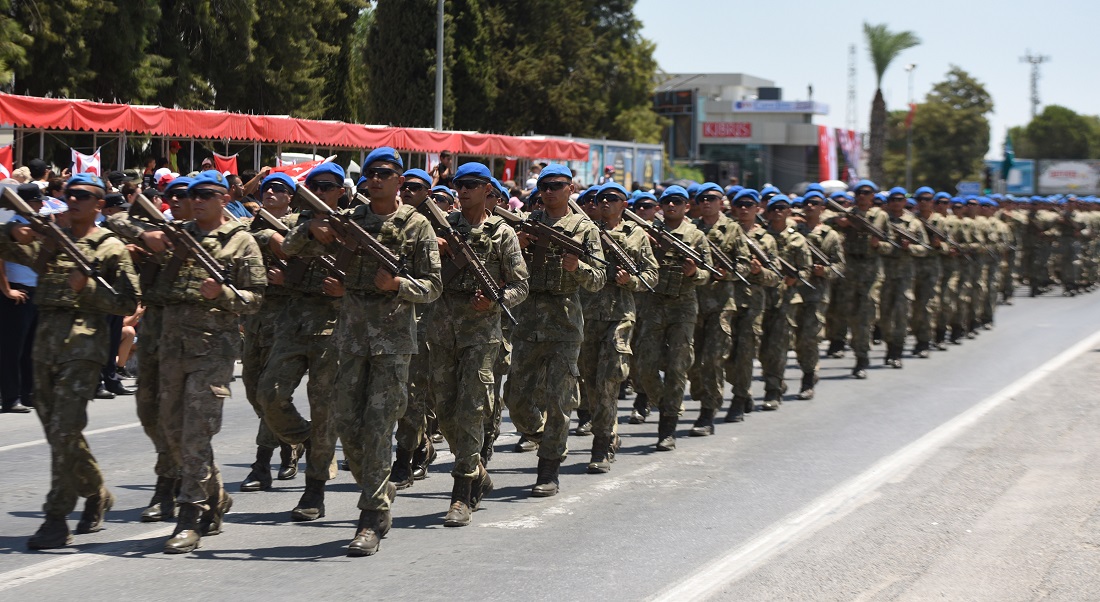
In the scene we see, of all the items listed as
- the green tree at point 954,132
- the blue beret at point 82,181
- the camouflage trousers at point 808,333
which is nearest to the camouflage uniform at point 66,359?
the blue beret at point 82,181

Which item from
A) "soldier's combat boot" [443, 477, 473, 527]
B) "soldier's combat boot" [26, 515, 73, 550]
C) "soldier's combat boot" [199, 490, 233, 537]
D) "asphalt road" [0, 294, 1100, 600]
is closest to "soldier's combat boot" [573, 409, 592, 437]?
"asphalt road" [0, 294, 1100, 600]

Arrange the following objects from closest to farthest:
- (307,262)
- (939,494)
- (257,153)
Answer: (307,262) → (939,494) → (257,153)

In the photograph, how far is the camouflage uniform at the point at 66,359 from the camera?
7359 millimetres

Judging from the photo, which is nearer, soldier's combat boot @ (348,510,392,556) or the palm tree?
soldier's combat boot @ (348,510,392,556)

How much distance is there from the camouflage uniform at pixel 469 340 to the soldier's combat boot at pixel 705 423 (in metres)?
3.81

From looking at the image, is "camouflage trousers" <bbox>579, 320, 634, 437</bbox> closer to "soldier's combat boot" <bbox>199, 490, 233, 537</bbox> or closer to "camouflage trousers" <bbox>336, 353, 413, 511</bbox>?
"camouflage trousers" <bbox>336, 353, 413, 511</bbox>

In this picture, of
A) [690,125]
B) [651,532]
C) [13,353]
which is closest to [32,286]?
[13,353]

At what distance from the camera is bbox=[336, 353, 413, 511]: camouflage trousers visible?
737cm

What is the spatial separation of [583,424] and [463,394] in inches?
153

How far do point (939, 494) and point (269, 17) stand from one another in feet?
95.9

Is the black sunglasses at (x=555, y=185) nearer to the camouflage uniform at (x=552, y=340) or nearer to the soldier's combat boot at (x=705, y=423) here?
the camouflage uniform at (x=552, y=340)

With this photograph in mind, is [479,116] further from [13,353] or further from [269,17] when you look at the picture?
[13,353]

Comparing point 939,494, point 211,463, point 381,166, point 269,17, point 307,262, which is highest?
point 269,17

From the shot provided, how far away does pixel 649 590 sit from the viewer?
674 centimetres
